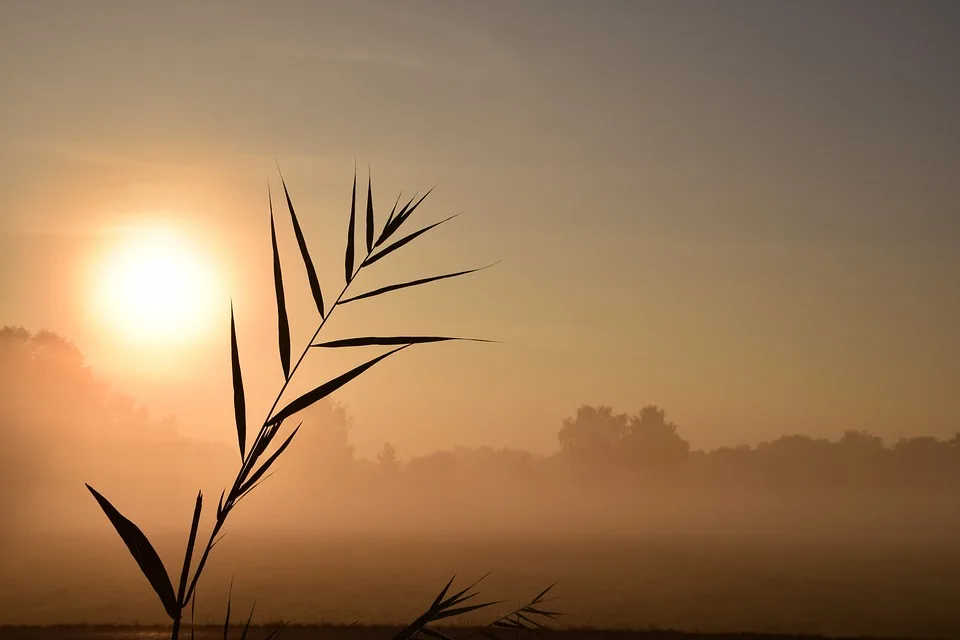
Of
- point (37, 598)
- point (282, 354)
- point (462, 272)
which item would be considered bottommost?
point (37, 598)

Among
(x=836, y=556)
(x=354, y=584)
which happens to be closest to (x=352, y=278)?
(x=354, y=584)

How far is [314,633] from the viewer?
80.5 feet

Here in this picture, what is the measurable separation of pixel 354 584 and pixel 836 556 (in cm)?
10390

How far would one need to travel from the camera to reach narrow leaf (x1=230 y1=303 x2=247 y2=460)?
3.43m

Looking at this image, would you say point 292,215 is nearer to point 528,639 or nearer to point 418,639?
point 418,639

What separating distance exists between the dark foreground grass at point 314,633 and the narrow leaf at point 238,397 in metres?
21.6

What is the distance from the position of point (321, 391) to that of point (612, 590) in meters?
72.0

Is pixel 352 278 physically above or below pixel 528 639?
above

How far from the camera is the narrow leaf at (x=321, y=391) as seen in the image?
3469 mm

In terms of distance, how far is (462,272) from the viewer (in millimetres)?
3855

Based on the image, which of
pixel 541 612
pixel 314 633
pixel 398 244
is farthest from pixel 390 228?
pixel 314 633

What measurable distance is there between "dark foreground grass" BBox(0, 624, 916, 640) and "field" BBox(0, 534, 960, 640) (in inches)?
8.0

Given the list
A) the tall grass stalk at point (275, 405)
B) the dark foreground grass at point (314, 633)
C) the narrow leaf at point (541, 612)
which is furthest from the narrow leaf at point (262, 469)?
the dark foreground grass at point (314, 633)

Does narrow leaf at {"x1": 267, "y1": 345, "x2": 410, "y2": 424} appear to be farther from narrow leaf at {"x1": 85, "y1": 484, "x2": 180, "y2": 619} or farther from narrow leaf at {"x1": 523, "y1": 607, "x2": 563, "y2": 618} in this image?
narrow leaf at {"x1": 523, "y1": 607, "x2": 563, "y2": 618}
